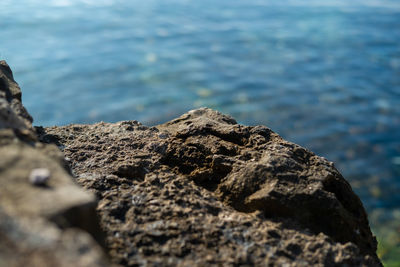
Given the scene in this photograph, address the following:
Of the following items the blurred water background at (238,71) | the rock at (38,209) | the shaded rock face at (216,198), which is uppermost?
the rock at (38,209)

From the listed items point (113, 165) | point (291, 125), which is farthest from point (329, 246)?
point (291, 125)

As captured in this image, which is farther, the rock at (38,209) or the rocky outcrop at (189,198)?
the rocky outcrop at (189,198)

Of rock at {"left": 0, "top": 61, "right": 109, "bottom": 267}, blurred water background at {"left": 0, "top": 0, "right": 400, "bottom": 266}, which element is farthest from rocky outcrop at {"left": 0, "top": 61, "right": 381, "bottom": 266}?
blurred water background at {"left": 0, "top": 0, "right": 400, "bottom": 266}

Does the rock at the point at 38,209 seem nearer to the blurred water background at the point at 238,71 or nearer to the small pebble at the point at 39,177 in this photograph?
the small pebble at the point at 39,177

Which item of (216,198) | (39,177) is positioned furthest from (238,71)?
(39,177)

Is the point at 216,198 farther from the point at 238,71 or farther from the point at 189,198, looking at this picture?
the point at 238,71

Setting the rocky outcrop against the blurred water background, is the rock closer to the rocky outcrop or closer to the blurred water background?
the rocky outcrop

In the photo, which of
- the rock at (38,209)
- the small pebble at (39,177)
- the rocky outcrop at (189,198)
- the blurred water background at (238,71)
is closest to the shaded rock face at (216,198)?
the rocky outcrop at (189,198)
